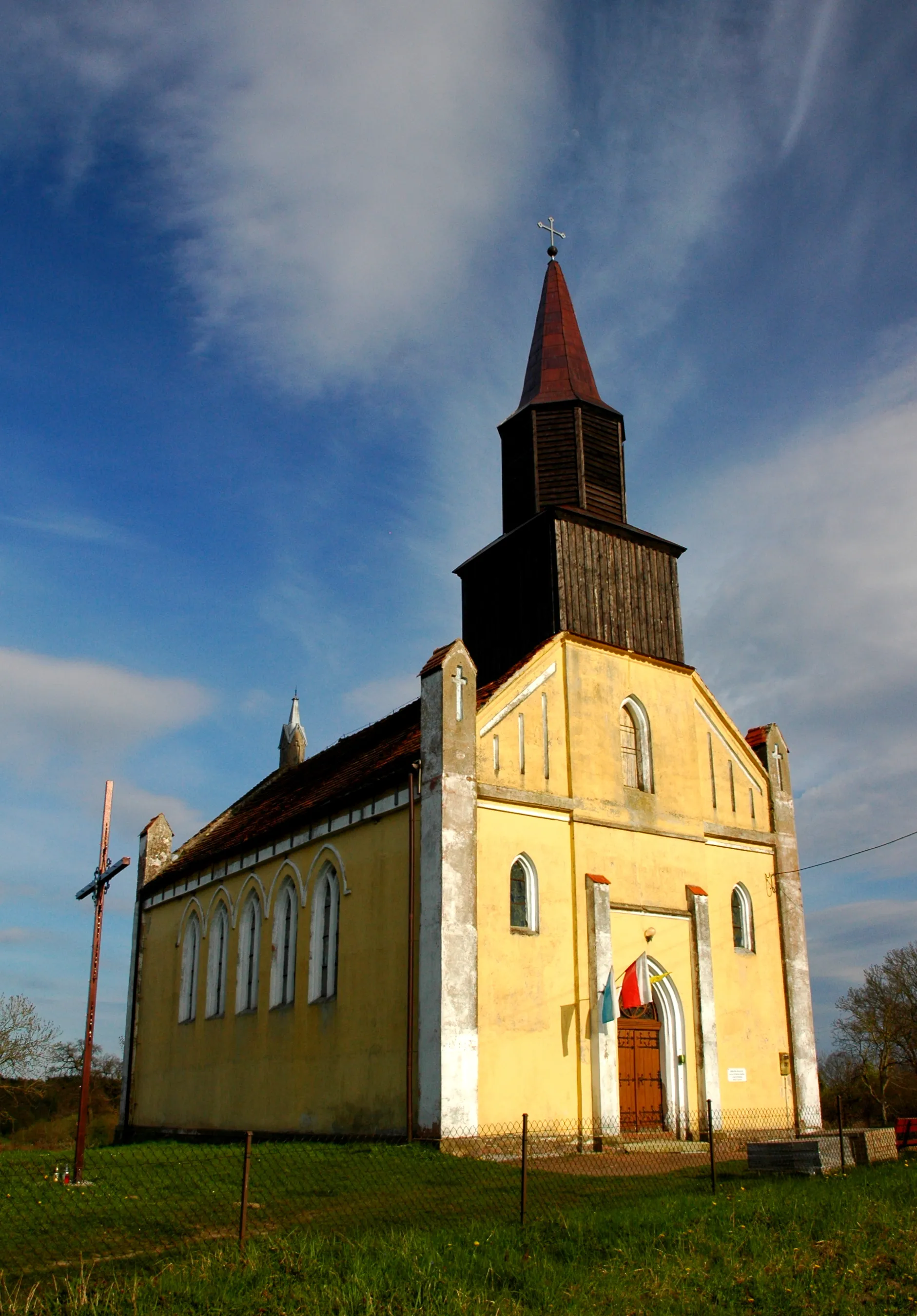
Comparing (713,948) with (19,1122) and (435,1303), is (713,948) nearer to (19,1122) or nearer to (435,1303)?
(435,1303)

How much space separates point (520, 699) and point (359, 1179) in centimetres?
1009

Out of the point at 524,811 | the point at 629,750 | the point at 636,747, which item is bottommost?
the point at 524,811

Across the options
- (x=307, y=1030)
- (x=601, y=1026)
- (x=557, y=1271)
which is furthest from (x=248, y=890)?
(x=557, y=1271)

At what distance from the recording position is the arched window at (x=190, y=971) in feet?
101

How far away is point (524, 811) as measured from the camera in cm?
2209

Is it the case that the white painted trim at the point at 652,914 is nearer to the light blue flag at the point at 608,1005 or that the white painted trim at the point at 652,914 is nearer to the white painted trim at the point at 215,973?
the light blue flag at the point at 608,1005

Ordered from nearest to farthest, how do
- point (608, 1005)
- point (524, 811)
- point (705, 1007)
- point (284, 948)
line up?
point (608, 1005) < point (524, 811) < point (705, 1007) < point (284, 948)

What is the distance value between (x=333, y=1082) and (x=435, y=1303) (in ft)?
46.4

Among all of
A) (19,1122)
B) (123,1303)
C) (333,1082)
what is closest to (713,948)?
(333,1082)

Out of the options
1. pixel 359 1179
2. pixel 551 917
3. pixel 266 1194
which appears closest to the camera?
pixel 266 1194

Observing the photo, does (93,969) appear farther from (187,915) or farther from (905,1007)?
(905,1007)

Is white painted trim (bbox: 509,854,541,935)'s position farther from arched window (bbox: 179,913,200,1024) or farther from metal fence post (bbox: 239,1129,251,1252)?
arched window (bbox: 179,913,200,1024)

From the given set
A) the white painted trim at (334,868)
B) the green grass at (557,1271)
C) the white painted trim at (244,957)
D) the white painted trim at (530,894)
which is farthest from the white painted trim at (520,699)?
the green grass at (557,1271)

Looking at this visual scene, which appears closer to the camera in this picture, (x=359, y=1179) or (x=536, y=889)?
(x=359, y=1179)
